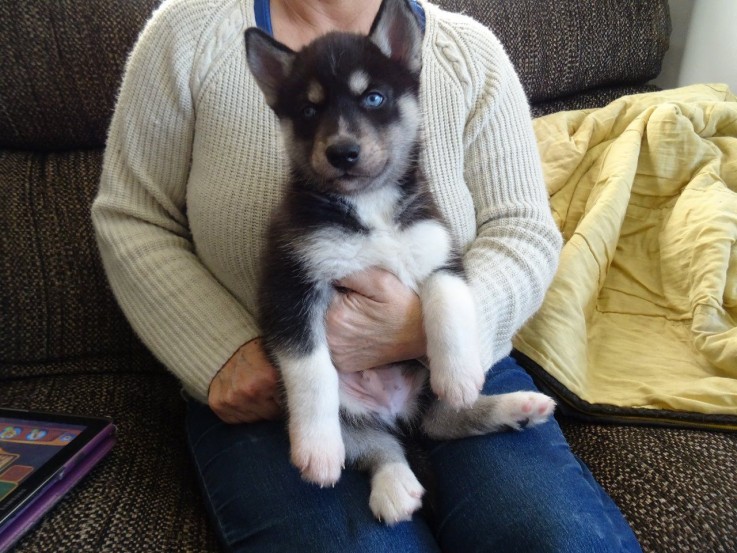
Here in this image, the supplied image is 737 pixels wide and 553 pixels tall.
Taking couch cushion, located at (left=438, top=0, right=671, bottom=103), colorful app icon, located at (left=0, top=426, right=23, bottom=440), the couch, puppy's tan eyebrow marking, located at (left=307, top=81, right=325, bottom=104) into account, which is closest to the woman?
the couch

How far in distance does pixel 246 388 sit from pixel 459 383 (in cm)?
43

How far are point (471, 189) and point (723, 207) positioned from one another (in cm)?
82

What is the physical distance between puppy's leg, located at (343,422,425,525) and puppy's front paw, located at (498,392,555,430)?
9.0 inches

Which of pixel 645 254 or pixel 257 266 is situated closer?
pixel 257 266

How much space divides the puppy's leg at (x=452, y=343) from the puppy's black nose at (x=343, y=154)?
29 cm

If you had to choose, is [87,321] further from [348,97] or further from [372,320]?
[348,97]

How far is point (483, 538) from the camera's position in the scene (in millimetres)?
1025

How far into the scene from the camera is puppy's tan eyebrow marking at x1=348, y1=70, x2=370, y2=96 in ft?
3.53

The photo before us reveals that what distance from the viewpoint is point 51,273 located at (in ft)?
5.36

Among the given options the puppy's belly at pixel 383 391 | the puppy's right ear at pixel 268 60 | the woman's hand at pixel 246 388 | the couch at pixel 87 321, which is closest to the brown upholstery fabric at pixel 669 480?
the couch at pixel 87 321

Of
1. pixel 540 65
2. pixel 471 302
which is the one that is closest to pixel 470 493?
pixel 471 302

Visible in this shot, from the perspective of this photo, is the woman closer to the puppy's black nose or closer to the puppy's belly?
the puppy's belly

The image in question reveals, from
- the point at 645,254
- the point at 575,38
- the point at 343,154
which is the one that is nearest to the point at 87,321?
the point at 343,154

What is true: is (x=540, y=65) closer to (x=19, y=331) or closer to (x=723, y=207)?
(x=723, y=207)
